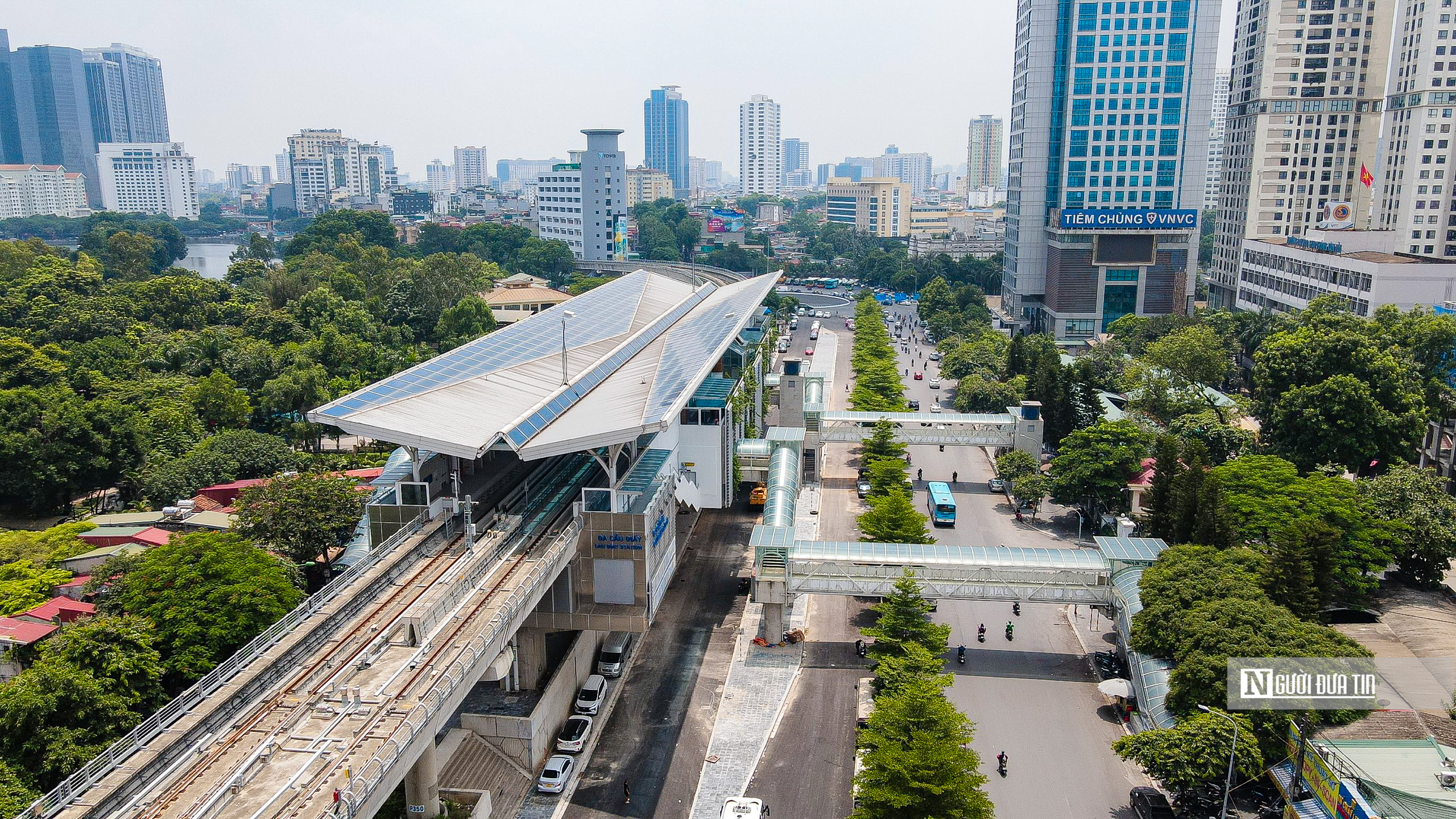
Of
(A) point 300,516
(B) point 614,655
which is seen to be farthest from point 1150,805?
(A) point 300,516

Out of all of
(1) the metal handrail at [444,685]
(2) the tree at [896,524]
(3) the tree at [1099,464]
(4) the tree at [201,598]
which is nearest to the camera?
(1) the metal handrail at [444,685]

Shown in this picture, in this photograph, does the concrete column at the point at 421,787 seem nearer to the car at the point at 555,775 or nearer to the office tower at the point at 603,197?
the car at the point at 555,775

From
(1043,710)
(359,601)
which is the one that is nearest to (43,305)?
(359,601)

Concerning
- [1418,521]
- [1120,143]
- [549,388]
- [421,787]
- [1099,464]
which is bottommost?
[421,787]

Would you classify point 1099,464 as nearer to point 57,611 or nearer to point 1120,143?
point 57,611

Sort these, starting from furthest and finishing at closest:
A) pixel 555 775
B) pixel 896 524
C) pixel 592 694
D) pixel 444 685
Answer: pixel 896 524 < pixel 592 694 < pixel 555 775 < pixel 444 685

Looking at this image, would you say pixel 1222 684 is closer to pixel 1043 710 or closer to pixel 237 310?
pixel 1043 710

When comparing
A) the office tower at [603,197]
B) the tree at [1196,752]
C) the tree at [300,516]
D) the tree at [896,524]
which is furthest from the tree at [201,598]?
the office tower at [603,197]
